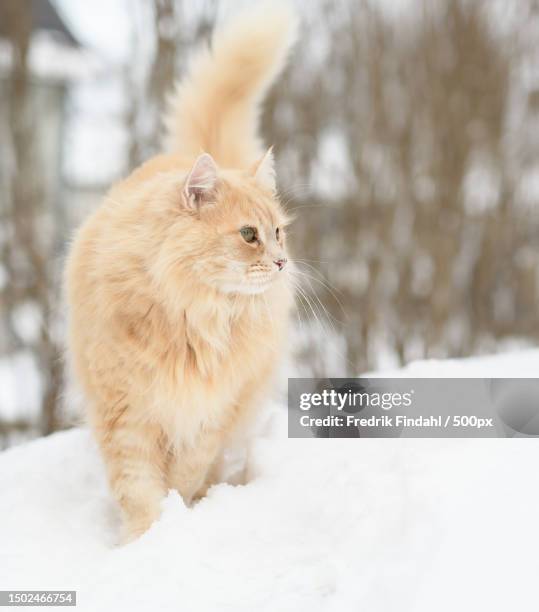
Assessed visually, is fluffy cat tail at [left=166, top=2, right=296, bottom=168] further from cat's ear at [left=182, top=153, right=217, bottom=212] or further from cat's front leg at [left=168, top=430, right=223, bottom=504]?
cat's front leg at [left=168, top=430, right=223, bottom=504]

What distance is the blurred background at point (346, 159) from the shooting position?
414 centimetres

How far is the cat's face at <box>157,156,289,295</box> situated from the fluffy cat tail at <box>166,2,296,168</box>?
0.66m

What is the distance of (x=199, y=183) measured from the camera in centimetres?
198

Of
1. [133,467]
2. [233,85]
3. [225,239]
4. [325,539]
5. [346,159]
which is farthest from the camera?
[346,159]

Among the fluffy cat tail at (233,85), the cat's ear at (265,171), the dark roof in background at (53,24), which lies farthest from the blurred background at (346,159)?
the cat's ear at (265,171)

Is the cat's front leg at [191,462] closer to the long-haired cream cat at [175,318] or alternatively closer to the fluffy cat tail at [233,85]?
the long-haired cream cat at [175,318]

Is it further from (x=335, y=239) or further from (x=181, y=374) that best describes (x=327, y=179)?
(x=181, y=374)

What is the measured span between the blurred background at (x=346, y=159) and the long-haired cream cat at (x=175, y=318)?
1989 millimetres

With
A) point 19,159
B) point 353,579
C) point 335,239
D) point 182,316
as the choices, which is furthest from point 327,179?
point 353,579

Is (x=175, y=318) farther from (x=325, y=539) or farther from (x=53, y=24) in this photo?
(x=53, y=24)
